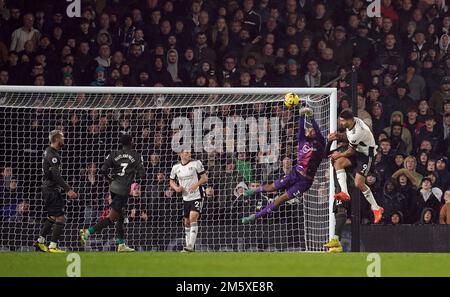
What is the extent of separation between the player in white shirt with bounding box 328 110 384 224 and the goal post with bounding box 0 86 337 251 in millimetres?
1520

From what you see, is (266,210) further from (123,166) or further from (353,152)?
(123,166)

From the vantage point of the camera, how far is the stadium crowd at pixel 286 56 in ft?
66.2

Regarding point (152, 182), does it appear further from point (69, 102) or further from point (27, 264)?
point (27, 264)

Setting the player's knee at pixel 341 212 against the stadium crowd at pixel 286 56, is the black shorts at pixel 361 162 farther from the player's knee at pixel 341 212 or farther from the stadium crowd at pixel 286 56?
the stadium crowd at pixel 286 56

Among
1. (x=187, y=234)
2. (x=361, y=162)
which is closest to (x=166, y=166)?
(x=187, y=234)

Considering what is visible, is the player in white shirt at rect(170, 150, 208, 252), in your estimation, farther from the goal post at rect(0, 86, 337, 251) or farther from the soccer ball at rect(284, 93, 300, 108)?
the soccer ball at rect(284, 93, 300, 108)

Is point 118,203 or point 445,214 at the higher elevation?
point 118,203

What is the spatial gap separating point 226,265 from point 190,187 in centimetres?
389

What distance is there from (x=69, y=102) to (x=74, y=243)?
2274 mm

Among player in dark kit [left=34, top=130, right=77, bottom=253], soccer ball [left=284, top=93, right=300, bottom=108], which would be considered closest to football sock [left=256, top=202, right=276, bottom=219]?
soccer ball [left=284, top=93, right=300, bottom=108]

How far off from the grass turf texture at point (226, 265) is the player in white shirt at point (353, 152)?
6.47ft

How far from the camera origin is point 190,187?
685 inches

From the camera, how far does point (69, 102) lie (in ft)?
61.6

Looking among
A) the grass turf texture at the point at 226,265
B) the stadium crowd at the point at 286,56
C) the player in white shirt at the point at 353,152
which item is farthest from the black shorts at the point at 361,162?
the stadium crowd at the point at 286,56
